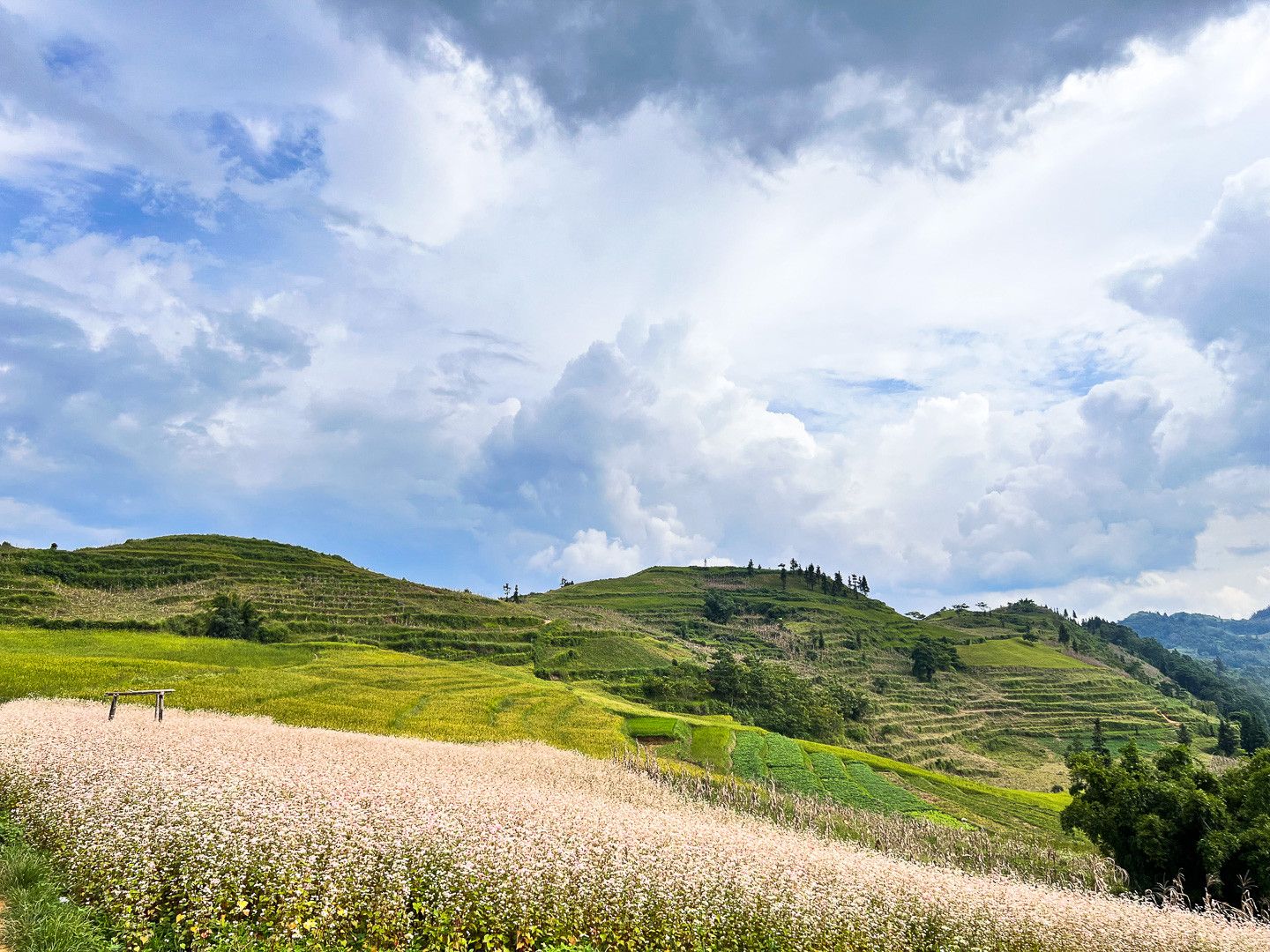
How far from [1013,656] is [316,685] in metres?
171

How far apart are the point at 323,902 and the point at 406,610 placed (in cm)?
9686

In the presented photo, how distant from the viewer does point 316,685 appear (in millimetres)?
48438

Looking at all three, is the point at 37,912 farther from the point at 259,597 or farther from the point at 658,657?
the point at 658,657

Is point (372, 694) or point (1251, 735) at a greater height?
point (372, 694)

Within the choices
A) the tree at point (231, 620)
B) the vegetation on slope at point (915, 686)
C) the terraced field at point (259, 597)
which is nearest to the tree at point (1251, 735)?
the vegetation on slope at point (915, 686)

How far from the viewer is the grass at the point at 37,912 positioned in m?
9.16

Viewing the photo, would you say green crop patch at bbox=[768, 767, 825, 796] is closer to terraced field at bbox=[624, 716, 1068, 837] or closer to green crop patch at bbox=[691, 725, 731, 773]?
terraced field at bbox=[624, 716, 1068, 837]

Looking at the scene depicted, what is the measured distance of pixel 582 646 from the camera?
10281 cm

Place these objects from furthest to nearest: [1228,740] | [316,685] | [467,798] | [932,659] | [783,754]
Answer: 1. [932,659]
2. [1228,740]
3. [783,754]
4. [316,685]
5. [467,798]

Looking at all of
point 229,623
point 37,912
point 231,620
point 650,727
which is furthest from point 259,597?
point 37,912

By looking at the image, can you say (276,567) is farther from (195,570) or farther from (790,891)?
(790,891)

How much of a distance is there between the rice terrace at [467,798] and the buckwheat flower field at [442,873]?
2.7 inches

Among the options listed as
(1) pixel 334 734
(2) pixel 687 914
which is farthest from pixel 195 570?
(2) pixel 687 914

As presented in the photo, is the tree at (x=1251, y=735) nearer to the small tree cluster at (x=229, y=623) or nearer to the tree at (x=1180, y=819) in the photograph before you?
the tree at (x=1180, y=819)
